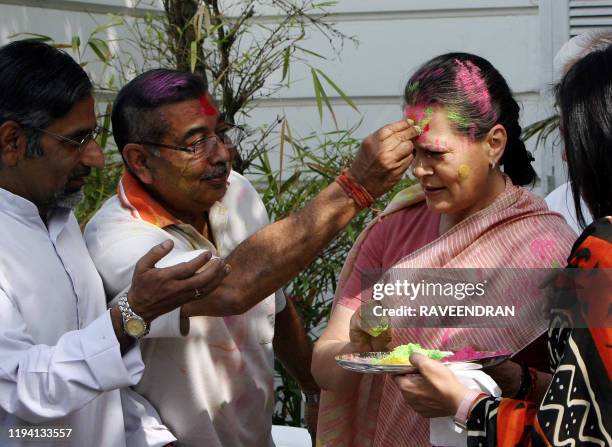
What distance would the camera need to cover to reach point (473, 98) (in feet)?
9.61

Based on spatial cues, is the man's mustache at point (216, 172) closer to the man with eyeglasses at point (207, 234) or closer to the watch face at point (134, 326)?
the man with eyeglasses at point (207, 234)

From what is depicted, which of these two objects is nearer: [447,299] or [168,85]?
[447,299]

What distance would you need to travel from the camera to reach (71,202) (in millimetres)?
2943

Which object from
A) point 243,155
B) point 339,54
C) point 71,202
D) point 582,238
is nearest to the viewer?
point 582,238

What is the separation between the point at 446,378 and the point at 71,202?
1165 millimetres

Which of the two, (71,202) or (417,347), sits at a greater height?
(71,202)

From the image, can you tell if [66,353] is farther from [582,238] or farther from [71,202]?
[582,238]

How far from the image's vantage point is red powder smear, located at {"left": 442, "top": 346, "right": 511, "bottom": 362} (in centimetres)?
263

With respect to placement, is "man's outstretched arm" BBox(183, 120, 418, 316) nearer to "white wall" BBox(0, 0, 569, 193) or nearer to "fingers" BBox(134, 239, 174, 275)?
"fingers" BBox(134, 239, 174, 275)

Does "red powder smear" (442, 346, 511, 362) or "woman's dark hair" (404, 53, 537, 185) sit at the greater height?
"woman's dark hair" (404, 53, 537, 185)

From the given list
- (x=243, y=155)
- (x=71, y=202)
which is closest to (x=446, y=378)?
(x=71, y=202)

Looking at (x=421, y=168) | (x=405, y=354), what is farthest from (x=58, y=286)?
(x=421, y=168)

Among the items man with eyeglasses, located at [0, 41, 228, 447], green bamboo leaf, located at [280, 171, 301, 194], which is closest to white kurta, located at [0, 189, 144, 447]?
man with eyeglasses, located at [0, 41, 228, 447]

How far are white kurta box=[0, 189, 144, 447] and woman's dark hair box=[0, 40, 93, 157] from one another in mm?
210
